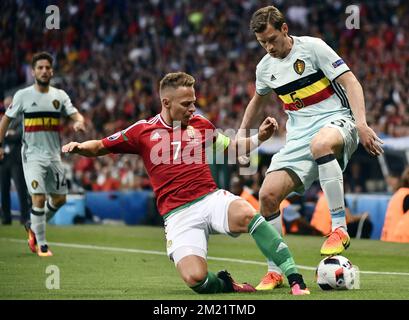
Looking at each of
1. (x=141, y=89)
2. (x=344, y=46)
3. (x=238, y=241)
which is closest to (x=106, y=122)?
(x=141, y=89)

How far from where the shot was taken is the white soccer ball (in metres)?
8.56

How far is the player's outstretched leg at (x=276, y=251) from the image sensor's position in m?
8.05

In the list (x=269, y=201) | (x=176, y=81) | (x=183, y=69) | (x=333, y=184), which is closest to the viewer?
(x=176, y=81)

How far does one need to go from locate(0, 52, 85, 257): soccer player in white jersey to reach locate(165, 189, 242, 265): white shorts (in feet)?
16.5

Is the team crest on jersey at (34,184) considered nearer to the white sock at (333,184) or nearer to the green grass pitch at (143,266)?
the green grass pitch at (143,266)

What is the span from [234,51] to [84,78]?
510 centimetres

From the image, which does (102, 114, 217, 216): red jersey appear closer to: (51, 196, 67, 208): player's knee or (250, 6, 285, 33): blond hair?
(250, 6, 285, 33): blond hair

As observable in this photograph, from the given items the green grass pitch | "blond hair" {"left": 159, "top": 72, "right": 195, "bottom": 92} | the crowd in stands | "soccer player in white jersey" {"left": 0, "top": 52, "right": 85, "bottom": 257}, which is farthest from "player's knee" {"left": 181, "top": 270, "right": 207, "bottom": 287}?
the crowd in stands

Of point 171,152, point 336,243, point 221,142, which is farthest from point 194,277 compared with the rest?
point 336,243

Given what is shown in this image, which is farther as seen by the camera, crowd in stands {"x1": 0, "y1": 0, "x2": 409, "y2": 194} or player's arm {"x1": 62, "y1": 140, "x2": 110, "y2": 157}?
crowd in stands {"x1": 0, "y1": 0, "x2": 409, "y2": 194}

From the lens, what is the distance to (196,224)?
28.0ft

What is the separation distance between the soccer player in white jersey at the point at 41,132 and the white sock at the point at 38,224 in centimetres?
2

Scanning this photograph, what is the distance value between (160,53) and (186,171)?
23416 mm

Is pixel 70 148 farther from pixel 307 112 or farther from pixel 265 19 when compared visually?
pixel 307 112
